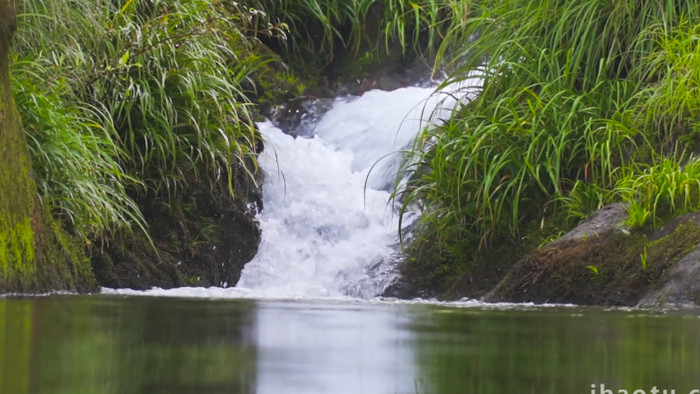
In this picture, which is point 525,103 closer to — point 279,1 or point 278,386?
point 279,1

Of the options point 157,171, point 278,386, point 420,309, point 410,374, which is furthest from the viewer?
point 157,171

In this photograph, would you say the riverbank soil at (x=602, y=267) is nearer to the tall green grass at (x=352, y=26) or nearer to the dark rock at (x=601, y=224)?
the dark rock at (x=601, y=224)

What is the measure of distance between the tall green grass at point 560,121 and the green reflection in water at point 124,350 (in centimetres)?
299

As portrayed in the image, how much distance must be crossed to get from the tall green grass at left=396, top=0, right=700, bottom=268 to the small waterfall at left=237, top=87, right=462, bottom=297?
1.44 ft

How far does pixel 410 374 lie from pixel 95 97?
5.05 meters

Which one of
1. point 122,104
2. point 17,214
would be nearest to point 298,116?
point 122,104

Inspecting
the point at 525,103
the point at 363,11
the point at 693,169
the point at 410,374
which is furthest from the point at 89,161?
the point at 363,11

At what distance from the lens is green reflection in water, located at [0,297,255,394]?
6.15 ft

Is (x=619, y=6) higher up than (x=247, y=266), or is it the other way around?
(x=619, y=6)

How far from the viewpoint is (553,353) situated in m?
2.52

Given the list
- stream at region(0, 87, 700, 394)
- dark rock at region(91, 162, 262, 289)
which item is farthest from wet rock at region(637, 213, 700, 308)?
dark rock at region(91, 162, 262, 289)

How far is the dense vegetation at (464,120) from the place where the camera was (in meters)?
5.88

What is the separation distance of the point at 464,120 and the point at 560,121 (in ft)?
2.04

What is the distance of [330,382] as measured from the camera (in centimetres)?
198
